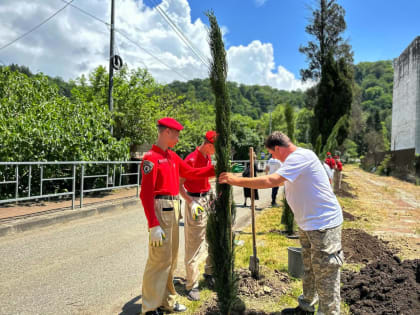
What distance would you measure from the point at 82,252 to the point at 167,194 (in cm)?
317

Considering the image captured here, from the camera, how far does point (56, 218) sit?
7.40 metres

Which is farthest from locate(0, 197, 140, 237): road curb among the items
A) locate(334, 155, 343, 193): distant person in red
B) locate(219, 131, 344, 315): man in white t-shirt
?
locate(334, 155, 343, 193): distant person in red

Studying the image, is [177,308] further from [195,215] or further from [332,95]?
[332,95]

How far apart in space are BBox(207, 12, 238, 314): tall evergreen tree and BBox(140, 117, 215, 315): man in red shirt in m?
0.47

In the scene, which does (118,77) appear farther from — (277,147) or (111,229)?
(277,147)

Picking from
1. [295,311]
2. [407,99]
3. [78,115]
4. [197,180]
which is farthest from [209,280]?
[407,99]

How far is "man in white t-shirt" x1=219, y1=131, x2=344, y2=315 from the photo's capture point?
115 inches

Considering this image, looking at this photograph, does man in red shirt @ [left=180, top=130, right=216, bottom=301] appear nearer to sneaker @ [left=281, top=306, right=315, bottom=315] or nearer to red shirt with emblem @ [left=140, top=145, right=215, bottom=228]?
red shirt with emblem @ [left=140, top=145, right=215, bottom=228]

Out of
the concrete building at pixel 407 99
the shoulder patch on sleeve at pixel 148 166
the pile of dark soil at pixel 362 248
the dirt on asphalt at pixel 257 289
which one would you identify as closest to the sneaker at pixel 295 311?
the dirt on asphalt at pixel 257 289

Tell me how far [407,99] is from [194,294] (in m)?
36.4

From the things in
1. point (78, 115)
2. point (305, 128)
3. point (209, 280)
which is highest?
point (305, 128)

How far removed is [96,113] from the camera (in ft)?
37.5

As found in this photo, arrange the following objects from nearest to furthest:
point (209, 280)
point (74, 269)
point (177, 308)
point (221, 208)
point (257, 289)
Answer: point (221, 208) → point (177, 308) → point (257, 289) → point (209, 280) → point (74, 269)

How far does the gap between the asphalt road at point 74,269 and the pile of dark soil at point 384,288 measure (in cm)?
248
